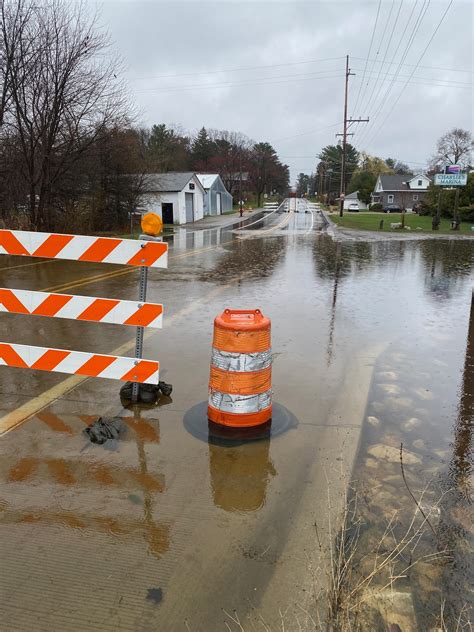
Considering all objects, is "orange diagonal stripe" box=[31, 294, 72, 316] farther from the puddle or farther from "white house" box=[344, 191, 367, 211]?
"white house" box=[344, 191, 367, 211]

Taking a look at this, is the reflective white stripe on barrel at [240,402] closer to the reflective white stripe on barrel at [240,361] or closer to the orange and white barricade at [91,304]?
the reflective white stripe on barrel at [240,361]

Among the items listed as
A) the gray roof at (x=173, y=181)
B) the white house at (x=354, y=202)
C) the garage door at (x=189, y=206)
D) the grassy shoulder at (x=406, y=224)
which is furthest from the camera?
the white house at (x=354, y=202)

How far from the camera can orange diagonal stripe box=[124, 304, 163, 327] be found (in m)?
4.38

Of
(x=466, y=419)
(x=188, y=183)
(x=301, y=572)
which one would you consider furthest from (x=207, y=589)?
(x=188, y=183)

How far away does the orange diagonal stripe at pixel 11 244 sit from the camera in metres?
4.44

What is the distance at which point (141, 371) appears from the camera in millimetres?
4441

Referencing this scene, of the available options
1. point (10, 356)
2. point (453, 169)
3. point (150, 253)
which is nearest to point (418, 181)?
point (453, 169)

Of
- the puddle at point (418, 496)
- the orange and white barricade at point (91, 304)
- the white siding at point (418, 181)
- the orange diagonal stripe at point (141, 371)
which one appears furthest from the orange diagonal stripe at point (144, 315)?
the white siding at point (418, 181)

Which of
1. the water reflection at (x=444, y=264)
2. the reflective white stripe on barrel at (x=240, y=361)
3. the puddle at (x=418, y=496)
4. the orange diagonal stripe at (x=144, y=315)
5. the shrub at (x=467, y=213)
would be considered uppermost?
the shrub at (x=467, y=213)

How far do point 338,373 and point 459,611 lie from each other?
11.0 ft

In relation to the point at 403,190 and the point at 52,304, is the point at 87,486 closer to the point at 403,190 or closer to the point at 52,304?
the point at 52,304

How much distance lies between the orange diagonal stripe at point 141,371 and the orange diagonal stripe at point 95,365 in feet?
0.68

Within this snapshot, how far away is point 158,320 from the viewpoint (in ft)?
14.5

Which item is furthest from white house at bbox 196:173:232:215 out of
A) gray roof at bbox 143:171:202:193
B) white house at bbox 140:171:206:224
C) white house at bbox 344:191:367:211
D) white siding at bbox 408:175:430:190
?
white siding at bbox 408:175:430:190
